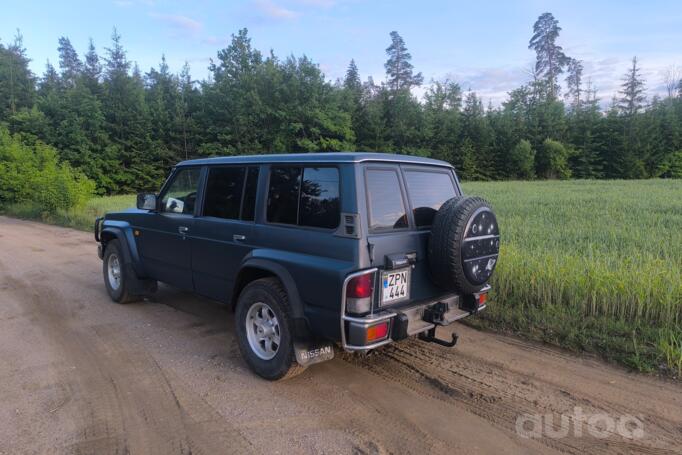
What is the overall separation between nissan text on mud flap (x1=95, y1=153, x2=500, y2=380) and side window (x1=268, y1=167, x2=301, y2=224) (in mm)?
10

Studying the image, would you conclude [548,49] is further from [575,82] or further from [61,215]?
[61,215]

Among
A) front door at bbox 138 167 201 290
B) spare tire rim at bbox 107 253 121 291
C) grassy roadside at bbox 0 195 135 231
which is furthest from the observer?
grassy roadside at bbox 0 195 135 231

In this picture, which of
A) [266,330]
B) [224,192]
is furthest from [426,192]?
[224,192]

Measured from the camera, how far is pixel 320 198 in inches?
142

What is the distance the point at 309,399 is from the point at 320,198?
5.32ft

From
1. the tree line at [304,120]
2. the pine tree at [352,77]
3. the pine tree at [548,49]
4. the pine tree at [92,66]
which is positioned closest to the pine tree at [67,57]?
the tree line at [304,120]

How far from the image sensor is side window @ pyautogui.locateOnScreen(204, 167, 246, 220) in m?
4.38

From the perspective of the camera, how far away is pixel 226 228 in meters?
4.35

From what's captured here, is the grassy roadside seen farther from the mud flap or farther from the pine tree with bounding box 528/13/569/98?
the pine tree with bounding box 528/13/569/98

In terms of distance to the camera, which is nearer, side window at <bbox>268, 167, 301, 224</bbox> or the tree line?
side window at <bbox>268, 167, 301, 224</bbox>

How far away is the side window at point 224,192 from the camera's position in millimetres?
4375

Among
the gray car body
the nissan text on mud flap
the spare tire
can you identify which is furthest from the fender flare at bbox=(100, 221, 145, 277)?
the spare tire

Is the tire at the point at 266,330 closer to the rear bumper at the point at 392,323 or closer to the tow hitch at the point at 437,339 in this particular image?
the rear bumper at the point at 392,323

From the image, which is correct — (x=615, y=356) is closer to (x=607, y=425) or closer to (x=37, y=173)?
(x=607, y=425)
